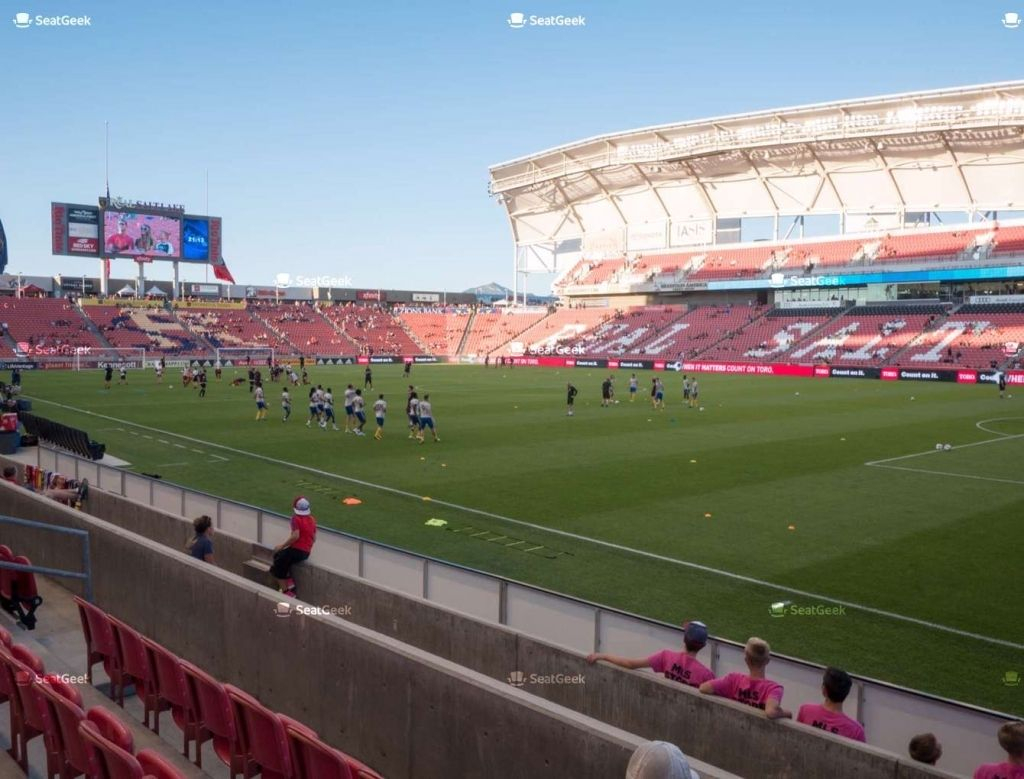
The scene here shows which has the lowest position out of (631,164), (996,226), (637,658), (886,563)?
(886,563)

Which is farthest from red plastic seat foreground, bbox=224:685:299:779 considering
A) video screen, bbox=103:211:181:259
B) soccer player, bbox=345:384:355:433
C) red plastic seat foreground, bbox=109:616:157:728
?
video screen, bbox=103:211:181:259

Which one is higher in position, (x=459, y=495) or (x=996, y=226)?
(x=996, y=226)

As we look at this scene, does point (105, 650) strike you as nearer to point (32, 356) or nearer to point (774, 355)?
point (774, 355)

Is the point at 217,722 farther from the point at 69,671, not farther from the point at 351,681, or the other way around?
the point at 69,671

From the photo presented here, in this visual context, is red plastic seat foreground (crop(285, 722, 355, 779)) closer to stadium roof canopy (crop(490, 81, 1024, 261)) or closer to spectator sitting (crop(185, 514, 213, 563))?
spectator sitting (crop(185, 514, 213, 563))

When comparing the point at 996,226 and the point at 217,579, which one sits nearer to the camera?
the point at 217,579

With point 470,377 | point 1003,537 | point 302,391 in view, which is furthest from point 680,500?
point 470,377

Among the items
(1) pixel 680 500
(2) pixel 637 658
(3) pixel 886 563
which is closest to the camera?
(2) pixel 637 658

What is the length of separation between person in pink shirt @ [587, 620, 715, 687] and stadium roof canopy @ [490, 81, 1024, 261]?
202ft

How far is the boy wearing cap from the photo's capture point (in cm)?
944

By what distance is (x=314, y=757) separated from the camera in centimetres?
530

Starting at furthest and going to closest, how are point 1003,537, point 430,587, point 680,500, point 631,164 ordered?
point 631,164 → point 680,500 → point 1003,537 → point 430,587

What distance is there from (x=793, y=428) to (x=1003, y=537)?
1501 cm

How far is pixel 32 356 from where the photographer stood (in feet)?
217
